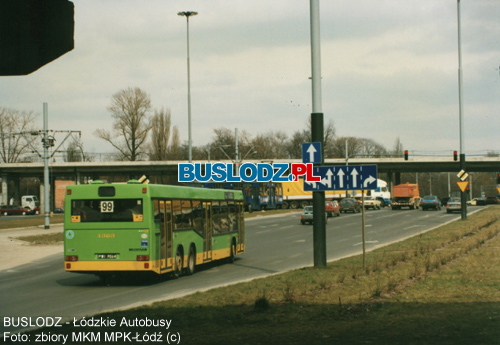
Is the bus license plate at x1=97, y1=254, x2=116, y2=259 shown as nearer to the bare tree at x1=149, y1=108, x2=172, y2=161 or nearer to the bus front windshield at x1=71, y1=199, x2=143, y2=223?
the bus front windshield at x1=71, y1=199, x2=143, y2=223

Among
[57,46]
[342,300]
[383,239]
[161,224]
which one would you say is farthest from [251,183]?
[57,46]

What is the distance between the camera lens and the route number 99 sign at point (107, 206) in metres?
15.8

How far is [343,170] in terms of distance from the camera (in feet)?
50.7

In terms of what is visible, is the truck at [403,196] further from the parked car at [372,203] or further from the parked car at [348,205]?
the parked car at [348,205]

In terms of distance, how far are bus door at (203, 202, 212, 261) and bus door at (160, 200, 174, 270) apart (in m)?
2.91

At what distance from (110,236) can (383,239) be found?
18.5 m

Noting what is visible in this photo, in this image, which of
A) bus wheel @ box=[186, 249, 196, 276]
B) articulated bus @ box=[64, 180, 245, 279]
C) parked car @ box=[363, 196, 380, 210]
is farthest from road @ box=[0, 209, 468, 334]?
parked car @ box=[363, 196, 380, 210]

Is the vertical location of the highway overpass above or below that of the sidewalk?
above

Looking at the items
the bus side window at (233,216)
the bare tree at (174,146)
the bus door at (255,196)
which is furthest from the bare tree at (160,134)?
the bus side window at (233,216)

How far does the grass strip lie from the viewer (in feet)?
25.1

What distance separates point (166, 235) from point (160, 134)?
1852 inches

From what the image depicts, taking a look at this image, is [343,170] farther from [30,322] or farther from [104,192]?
[30,322]

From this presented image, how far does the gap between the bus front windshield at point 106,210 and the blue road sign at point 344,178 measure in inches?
176

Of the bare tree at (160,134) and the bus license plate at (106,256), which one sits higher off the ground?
the bare tree at (160,134)
